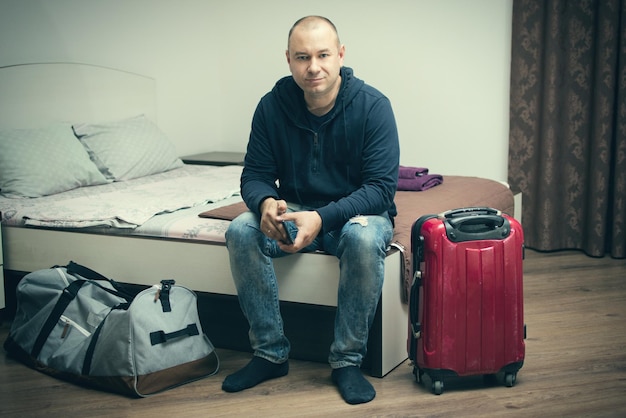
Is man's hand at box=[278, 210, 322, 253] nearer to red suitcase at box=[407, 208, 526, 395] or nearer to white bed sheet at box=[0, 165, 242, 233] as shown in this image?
red suitcase at box=[407, 208, 526, 395]

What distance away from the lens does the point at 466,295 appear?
2.22 meters

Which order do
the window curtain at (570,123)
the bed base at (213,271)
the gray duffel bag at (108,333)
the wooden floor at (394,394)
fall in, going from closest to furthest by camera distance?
1. the wooden floor at (394,394)
2. the gray duffel bag at (108,333)
3. the bed base at (213,271)
4. the window curtain at (570,123)

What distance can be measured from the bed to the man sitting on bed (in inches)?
4.9

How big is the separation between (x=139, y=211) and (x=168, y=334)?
65 centimetres

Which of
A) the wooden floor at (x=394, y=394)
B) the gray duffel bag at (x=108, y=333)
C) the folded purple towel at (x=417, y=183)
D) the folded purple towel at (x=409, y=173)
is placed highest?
the folded purple towel at (x=409, y=173)

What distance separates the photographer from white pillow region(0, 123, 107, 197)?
326 centimetres

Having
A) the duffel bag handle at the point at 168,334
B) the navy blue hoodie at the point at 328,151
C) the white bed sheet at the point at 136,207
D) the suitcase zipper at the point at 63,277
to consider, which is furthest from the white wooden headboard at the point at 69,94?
the duffel bag handle at the point at 168,334

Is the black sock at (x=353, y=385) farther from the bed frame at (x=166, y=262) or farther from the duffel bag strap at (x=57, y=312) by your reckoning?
the duffel bag strap at (x=57, y=312)

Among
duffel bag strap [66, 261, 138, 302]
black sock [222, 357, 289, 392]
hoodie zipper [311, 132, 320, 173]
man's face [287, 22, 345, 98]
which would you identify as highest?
man's face [287, 22, 345, 98]

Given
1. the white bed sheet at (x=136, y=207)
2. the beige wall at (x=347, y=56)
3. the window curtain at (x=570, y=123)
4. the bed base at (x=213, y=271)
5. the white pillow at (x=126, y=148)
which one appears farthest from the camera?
the beige wall at (x=347, y=56)

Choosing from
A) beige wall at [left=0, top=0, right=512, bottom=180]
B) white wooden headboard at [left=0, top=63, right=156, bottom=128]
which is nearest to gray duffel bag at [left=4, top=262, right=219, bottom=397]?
white wooden headboard at [left=0, top=63, right=156, bottom=128]

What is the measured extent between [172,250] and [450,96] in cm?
214

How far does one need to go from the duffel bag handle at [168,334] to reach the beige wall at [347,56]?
1.90m

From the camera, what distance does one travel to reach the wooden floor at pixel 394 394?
2186 mm
